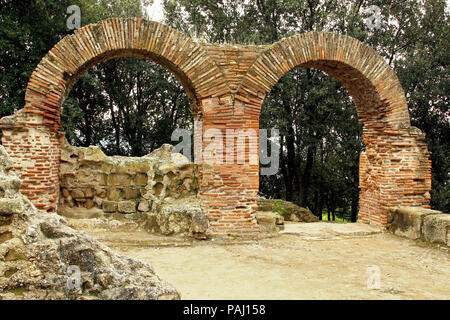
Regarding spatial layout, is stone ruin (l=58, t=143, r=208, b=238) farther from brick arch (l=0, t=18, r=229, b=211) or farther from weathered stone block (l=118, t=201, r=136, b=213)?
brick arch (l=0, t=18, r=229, b=211)

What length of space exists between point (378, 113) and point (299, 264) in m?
3.98

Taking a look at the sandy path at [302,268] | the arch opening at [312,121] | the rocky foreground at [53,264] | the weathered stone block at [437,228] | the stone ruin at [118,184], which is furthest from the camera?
the arch opening at [312,121]

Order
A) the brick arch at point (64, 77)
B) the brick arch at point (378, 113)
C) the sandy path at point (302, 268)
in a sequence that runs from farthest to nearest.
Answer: the brick arch at point (378, 113) < the brick arch at point (64, 77) < the sandy path at point (302, 268)

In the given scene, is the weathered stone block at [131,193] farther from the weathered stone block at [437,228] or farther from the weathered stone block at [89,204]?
the weathered stone block at [437,228]

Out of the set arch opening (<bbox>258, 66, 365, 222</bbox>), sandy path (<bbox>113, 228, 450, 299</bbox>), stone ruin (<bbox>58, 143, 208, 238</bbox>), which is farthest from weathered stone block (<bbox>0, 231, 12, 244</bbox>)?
arch opening (<bbox>258, 66, 365, 222</bbox>)

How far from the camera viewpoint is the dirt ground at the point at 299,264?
4047 millimetres

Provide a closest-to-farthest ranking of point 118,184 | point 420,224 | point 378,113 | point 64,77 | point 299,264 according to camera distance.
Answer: point 299,264, point 64,77, point 420,224, point 118,184, point 378,113

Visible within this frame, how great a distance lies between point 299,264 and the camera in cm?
517

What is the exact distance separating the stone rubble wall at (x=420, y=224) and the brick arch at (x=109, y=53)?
12.6ft

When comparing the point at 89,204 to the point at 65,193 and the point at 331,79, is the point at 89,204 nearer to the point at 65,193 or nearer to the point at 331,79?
the point at 65,193

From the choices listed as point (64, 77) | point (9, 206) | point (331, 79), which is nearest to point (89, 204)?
point (64, 77)

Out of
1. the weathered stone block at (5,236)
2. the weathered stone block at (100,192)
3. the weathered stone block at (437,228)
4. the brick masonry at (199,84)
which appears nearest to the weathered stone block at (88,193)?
the weathered stone block at (100,192)
